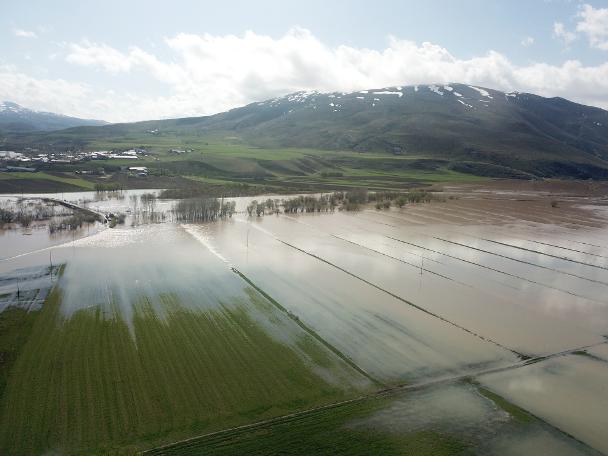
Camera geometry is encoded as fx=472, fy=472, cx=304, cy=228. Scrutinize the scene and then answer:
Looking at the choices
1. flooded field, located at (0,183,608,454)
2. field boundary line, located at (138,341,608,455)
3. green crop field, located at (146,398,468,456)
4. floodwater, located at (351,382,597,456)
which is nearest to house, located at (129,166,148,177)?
flooded field, located at (0,183,608,454)

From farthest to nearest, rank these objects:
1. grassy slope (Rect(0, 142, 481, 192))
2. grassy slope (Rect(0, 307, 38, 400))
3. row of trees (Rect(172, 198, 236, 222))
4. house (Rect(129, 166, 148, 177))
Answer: house (Rect(129, 166, 148, 177))
grassy slope (Rect(0, 142, 481, 192))
row of trees (Rect(172, 198, 236, 222))
grassy slope (Rect(0, 307, 38, 400))

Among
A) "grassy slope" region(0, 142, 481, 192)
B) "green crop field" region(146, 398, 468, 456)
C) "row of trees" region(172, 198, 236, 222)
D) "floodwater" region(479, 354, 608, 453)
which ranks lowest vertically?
"green crop field" region(146, 398, 468, 456)

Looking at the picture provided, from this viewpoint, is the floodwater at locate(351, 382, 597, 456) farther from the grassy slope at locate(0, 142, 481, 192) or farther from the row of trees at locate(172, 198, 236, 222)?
the grassy slope at locate(0, 142, 481, 192)

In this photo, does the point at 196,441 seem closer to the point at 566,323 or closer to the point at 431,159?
the point at 566,323

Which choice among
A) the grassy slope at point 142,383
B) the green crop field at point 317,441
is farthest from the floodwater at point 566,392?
the grassy slope at point 142,383

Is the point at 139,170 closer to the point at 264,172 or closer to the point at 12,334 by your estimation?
the point at 264,172

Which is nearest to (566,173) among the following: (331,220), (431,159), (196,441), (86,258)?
(431,159)

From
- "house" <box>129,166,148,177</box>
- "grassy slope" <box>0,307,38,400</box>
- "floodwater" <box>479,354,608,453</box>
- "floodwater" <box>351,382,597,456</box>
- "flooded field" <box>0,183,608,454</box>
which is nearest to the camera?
"floodwater" <box>351,382,597,456</box>

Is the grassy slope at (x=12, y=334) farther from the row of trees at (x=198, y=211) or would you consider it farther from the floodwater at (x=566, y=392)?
the row of trees at (x=198, y=211)
